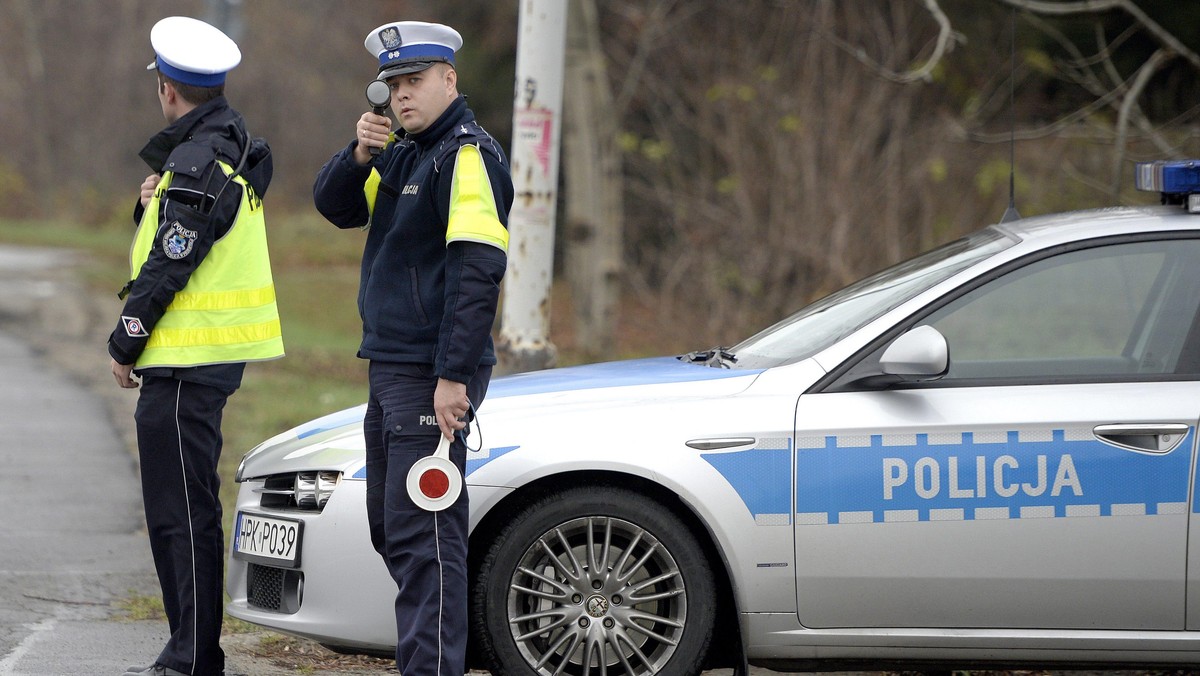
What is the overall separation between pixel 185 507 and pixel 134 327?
0.56 m

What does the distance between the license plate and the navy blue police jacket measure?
653 millimetres

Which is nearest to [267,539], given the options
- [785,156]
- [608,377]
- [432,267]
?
[432,267]

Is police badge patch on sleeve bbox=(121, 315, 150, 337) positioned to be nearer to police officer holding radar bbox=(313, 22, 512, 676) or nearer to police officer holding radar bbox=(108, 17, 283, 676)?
police officer holding radar bbox=(108, 17, 283, 676)

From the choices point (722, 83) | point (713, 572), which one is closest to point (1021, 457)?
point (713, 572)

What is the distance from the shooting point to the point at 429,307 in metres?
3.83

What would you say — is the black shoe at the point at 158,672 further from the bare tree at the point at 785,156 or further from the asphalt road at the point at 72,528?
the bare tree at the point at 785,156

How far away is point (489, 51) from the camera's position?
2030 cm

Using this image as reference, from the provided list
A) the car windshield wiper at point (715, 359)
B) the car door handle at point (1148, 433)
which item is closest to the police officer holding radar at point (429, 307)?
the car windshield wiper at point (715, 359)

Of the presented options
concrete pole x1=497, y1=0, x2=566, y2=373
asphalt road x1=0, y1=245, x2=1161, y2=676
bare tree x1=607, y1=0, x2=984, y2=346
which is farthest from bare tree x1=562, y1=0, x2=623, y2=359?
concrete pole x1=497, y1=0, x2=566, y2=373

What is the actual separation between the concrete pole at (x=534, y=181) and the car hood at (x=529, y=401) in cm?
248

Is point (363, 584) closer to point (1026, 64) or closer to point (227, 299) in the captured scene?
point (227, 299)

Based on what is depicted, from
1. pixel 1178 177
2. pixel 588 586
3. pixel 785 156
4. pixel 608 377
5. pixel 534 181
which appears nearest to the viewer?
pixel 588 586

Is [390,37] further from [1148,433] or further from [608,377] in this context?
[1148,433]

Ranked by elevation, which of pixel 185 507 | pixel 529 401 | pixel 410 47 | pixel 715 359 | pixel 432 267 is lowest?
pixel 185 507
